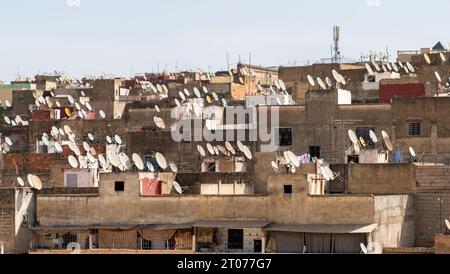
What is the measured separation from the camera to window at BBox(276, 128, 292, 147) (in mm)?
43188

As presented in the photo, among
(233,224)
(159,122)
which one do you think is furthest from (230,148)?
(233,224)

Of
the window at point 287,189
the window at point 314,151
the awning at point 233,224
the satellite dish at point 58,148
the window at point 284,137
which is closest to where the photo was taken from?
the window at point 287,189

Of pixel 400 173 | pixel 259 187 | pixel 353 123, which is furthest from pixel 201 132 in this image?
pixel 400 173

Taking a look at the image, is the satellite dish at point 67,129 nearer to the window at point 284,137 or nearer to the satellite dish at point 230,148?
the satellite dish at point 230,148

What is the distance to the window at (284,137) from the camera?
43188mm

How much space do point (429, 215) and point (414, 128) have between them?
1002 cm

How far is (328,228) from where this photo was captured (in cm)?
2966

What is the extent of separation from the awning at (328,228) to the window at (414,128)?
→ 12804mm

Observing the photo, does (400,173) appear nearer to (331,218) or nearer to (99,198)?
(331,218)

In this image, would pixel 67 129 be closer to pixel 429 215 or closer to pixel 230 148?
pixel 230 148

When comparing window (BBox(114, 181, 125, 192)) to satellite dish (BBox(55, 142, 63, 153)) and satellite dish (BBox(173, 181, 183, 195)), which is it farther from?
satellite dish (BBox(55, 142, 63, 153))

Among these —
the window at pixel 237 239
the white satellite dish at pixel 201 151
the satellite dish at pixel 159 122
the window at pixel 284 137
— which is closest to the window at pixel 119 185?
the window at pixel 237 239

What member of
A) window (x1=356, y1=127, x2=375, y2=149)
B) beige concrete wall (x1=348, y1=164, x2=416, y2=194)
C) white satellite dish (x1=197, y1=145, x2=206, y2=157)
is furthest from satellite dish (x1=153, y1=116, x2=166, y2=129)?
beige concrete wall (x1=348, y1=164, x2=416, y2=194)

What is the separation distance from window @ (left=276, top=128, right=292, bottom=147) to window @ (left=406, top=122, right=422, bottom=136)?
4.47m
